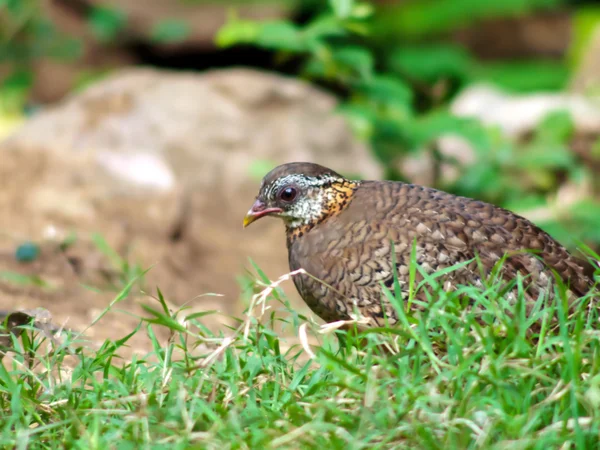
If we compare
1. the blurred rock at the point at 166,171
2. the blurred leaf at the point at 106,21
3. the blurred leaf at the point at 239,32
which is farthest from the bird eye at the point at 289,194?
the blurred leaf at the point at 106,21

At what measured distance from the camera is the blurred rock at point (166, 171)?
5.73m

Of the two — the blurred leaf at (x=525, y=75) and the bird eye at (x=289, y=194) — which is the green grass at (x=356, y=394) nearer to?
the bird eye at (x=289, y=194)

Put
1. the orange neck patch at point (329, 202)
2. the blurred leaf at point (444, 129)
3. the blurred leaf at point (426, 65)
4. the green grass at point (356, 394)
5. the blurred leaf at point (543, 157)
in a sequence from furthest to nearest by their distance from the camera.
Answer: the blurred leaf at point (426, 65)
the blurred leaf at point (543, 157)
the blurred leaf at point (444, 129)
the orange neck patch at point (329, 202)
the green grass at point (356, 394)

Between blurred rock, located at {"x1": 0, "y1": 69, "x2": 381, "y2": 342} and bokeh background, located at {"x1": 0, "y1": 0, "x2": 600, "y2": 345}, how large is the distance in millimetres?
15

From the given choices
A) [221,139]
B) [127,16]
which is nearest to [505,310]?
[221,139]

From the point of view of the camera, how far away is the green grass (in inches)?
97.0

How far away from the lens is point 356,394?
8.95 feet

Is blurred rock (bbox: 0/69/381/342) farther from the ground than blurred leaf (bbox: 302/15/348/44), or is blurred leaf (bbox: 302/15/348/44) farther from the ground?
blurred leaf (bbox: 302/15/348/44)

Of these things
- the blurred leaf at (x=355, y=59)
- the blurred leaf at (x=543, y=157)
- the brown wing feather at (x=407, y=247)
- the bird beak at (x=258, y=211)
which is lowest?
the brown wing feather at (x=407, y=247)

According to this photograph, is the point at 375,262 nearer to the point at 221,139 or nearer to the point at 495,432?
the point at 495,432

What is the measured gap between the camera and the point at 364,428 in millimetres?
2520

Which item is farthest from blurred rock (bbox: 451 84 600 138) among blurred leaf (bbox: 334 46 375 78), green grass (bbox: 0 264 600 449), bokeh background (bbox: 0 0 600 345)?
green grass (bbox: 0 264 600 449)

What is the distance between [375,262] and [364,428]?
3.00 feet

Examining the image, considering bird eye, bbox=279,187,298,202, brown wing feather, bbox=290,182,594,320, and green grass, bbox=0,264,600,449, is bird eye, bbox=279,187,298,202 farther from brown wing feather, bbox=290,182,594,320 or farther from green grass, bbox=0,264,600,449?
green grass, bbox=0,264,600,449
